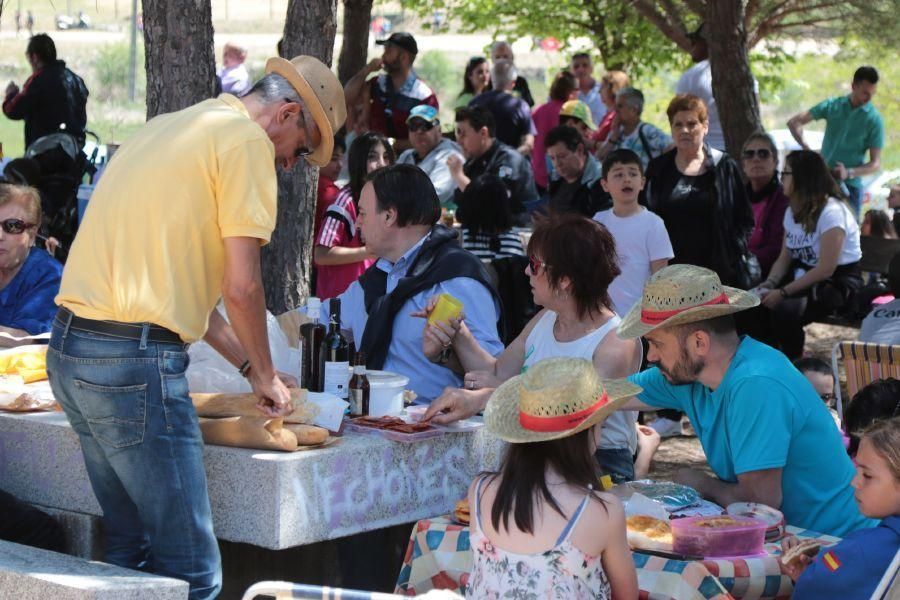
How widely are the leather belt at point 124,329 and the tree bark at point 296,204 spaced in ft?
10.1

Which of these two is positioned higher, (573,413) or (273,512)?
(573,413)

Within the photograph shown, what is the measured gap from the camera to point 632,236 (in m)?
7.09

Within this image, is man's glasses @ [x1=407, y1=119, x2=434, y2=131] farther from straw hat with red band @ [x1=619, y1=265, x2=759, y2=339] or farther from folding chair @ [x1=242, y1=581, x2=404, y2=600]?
folding chair @ [x1=242, y1=581, x2=404, y2=600]

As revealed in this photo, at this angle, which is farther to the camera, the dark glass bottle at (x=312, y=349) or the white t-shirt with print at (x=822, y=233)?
the white t-shirt with print at (x=822, y=233)

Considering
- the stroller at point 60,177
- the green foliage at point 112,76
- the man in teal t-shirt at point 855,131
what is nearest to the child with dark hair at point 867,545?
the stroller at point 60,177

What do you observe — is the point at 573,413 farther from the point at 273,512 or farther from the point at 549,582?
the point at 273,512

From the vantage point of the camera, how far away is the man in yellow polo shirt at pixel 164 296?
3.26m

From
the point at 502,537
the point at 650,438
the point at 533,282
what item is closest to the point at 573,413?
the point at 502,537

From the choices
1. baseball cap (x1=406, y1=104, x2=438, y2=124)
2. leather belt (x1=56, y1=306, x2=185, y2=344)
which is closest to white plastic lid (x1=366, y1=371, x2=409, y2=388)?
leather belt (x1=56, y1=306, x2=185, y2=344)

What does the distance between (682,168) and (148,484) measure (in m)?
5.16

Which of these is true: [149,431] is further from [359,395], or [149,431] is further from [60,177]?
[60,177]

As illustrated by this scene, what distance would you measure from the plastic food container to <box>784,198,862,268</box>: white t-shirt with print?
4.39 m

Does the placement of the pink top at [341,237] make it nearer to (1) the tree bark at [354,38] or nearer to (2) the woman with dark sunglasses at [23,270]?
(2) the woman with dark sunglasses at [23,270]

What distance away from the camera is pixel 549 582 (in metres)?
2.88
